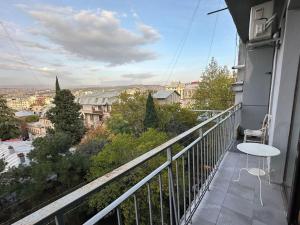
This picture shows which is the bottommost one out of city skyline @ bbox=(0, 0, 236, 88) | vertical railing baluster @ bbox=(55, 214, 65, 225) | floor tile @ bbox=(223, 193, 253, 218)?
floor tile @ bbox=(223, 193, 253, 218)

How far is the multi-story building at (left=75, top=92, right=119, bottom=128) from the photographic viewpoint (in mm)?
29761

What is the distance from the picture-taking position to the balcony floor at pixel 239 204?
5.99 ft

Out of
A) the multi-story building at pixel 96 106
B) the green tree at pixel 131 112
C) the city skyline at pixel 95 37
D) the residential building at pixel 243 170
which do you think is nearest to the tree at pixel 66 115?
the city skyline at pixel 95 37

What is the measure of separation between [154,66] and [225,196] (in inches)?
1026

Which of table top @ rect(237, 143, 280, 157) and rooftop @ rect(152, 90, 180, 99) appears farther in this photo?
rooftop @ rect(152, 90, 180, 99)

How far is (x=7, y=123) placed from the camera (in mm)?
24125

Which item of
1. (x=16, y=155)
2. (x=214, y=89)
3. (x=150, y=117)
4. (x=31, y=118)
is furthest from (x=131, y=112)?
(x=31, y=118)

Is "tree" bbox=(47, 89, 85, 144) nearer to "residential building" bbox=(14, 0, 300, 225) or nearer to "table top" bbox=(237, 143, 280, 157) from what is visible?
"residential building" bbox=(14, 0, 300, 225)

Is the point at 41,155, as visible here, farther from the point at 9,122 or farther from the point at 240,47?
the point at 9,122

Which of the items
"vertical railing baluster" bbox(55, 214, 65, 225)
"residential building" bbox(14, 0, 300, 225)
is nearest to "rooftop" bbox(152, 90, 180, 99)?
"residential building" bbox(14, 0, 300, 225)

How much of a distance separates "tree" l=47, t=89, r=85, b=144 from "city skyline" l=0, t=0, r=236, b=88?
2.77 m

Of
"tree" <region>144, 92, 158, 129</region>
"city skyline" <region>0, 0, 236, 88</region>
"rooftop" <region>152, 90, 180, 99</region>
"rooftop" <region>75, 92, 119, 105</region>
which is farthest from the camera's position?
"rooftop" <region>75, 92, 119, 105</region>

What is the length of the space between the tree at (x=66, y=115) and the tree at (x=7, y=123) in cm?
877

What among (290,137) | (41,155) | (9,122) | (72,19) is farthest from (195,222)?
(9,122)
